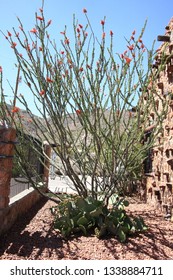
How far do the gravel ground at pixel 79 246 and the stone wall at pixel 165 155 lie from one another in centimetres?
81

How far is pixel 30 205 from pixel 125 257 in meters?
3.01

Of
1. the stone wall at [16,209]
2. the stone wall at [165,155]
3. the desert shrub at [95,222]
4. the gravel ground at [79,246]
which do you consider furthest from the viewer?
the stone wall at [165,155]

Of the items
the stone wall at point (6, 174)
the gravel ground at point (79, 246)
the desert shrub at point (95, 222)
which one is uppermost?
the stone wall at point (6, 174)

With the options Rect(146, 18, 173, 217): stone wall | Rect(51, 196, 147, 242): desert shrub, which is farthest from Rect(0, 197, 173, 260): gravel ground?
Rect(146, 18, 173, 217): stone wall

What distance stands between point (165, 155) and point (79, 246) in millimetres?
2493

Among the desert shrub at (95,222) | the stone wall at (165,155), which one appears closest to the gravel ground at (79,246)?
the desert shrub at (95,222)

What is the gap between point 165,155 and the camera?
5348mm

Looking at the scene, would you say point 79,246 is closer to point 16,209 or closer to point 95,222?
point 95,222

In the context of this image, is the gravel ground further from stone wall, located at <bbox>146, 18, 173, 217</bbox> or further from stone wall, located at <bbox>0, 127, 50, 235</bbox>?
stone wall, located at <bbox>146, 18, 173, 217</bbox>

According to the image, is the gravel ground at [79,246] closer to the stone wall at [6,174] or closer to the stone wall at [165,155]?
the stone wall at [6,174]

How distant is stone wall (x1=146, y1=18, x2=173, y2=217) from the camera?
505 centimetres

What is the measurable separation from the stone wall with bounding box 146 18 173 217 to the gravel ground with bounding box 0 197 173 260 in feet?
2.67

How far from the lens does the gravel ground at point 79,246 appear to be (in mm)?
3265

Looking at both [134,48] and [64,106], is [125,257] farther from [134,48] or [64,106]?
[134,48]
